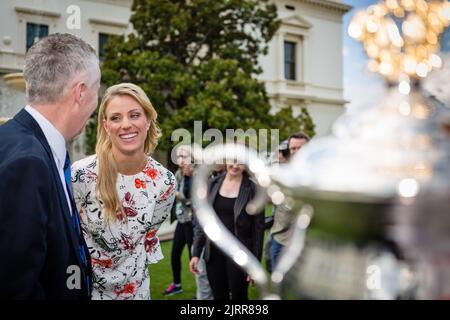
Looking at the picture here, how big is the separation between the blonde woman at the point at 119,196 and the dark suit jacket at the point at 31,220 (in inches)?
21.0

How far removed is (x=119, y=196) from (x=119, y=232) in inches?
5.3

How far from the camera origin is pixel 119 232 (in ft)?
5.50

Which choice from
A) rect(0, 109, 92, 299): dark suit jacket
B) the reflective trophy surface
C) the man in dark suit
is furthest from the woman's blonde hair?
the reflective trophy surface

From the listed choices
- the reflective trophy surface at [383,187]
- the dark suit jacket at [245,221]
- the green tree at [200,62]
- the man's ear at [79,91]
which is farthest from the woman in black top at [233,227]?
the green tree at [200,62]

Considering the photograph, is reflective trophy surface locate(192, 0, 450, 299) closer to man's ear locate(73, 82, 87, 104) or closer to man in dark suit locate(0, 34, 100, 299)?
man in dark suit locate(0, 34, 100, 299)

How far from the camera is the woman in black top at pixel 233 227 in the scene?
113 inches

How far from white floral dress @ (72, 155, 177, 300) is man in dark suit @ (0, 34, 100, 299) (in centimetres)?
37

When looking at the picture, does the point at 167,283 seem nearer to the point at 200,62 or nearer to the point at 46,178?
the point at 46,178

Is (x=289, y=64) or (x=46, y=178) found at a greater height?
(x=289, y=64)

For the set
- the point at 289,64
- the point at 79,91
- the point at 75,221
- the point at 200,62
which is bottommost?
the point at 75,221

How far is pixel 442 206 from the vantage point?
466mm

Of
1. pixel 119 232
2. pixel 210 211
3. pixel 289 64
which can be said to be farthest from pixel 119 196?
pixel 289 64

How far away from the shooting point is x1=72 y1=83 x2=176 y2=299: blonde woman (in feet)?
5.35
